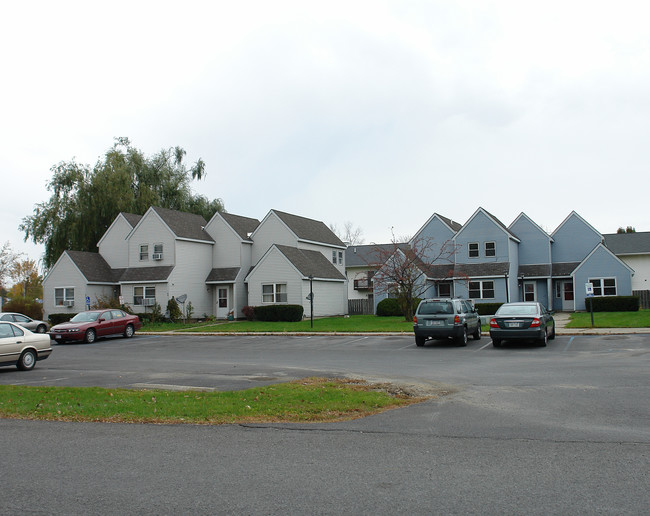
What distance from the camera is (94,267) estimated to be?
1861 inches

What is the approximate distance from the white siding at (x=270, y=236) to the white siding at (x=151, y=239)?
6.85 m

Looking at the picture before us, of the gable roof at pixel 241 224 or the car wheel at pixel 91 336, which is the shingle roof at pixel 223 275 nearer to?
the gable roof at pixel 241 224

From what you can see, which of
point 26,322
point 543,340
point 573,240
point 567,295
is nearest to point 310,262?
point 26,322

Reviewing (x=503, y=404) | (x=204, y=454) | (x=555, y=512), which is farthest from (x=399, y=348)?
(x=555, y=512)

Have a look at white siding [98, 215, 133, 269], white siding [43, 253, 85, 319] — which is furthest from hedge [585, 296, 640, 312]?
white siding [43, 253, 85, 319]

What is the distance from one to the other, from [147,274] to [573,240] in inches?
1310

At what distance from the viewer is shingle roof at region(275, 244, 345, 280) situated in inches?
1694

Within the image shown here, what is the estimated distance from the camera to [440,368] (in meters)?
16.4

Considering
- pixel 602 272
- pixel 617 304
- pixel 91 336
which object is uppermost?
pixel 602 272

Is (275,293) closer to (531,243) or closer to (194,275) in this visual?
(194,275)

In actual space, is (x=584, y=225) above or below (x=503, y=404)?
A: above

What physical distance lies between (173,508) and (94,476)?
1.51 metres

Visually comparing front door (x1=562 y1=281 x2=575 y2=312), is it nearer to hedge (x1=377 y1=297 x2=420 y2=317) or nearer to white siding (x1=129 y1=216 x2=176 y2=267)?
hedge (x1=377 y1=297 x2=420 y2=317)

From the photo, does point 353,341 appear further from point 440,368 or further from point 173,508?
point 173,508
